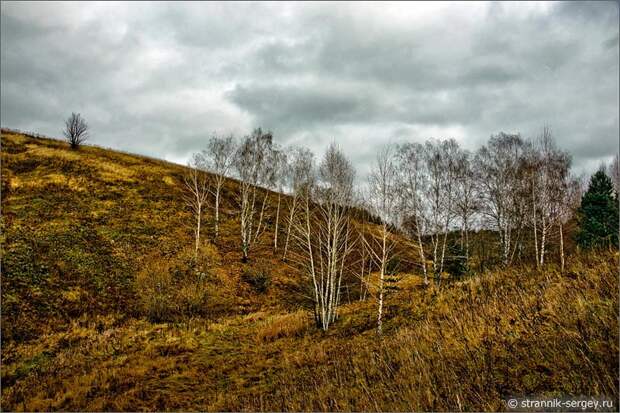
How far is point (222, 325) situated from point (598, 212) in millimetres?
32603

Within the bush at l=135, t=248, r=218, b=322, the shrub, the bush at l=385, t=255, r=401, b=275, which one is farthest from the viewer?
the bush at l=135, t=248, r=218, b=322

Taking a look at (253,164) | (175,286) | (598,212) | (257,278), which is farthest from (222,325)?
(598,212)

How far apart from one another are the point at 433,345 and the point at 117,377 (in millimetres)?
11369

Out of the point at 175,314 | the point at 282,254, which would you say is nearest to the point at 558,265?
the point at 175,314

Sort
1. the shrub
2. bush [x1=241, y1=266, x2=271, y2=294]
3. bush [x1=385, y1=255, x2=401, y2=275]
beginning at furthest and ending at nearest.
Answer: bush [x1=241, y1=266, x2=271, y2=294], the shrub, bush [x1=385, y1=255, x2=401, y2=275]

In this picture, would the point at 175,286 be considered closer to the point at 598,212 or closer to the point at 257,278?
the point at 257,278

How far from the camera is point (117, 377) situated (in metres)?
12.5

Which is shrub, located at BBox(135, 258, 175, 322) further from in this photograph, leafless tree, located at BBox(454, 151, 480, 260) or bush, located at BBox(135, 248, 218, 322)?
leafless tree, located at BBox(454, 151, 480, 260)

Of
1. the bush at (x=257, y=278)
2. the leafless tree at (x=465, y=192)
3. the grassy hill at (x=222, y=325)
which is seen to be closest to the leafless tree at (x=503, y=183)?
the leafless tree at (x=465, y=192)

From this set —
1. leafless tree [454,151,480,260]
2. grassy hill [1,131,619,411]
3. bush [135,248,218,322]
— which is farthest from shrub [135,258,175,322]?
leafless tree [454,151,480,260]

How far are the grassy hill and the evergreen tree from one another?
14989 mm

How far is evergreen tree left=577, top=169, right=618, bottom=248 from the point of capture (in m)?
29.0

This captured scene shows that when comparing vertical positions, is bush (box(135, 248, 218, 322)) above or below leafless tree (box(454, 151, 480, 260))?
below

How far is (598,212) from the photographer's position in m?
30.6
